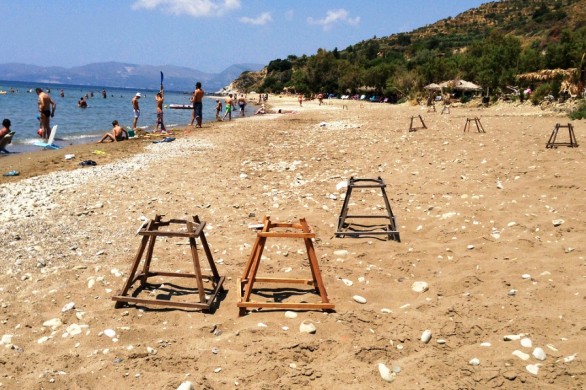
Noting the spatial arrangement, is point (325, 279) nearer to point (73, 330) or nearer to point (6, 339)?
point (73, 330)

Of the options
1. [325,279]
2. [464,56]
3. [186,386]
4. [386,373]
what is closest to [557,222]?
[325,279]

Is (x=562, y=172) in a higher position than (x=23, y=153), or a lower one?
higher

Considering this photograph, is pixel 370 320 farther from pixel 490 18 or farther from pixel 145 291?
pixel 490 18

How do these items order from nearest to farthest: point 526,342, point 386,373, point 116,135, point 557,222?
point 386,373 < point 526,342 < point 557,222 < point 116,135

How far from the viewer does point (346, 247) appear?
21.6ft

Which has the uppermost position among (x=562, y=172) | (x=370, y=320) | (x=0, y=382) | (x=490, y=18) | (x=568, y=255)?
(x=490, y=18)

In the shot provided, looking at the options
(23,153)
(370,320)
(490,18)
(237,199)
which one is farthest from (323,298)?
(490,18)

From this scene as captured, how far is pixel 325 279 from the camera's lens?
A: 556 cm

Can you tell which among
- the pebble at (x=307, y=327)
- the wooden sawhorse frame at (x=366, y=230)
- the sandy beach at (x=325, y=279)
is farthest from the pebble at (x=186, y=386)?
the wooden sawhorse frame at (x=366, y=230)

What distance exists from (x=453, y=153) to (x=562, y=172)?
324 centimetres

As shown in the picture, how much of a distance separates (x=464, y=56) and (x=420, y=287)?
56.0 meters

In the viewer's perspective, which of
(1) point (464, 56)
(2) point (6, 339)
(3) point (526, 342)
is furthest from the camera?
(1) point (464, 56)

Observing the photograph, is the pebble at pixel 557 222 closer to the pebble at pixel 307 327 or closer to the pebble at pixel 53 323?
the pebble at pixel 307 327

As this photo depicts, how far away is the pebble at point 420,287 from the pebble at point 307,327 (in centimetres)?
143
